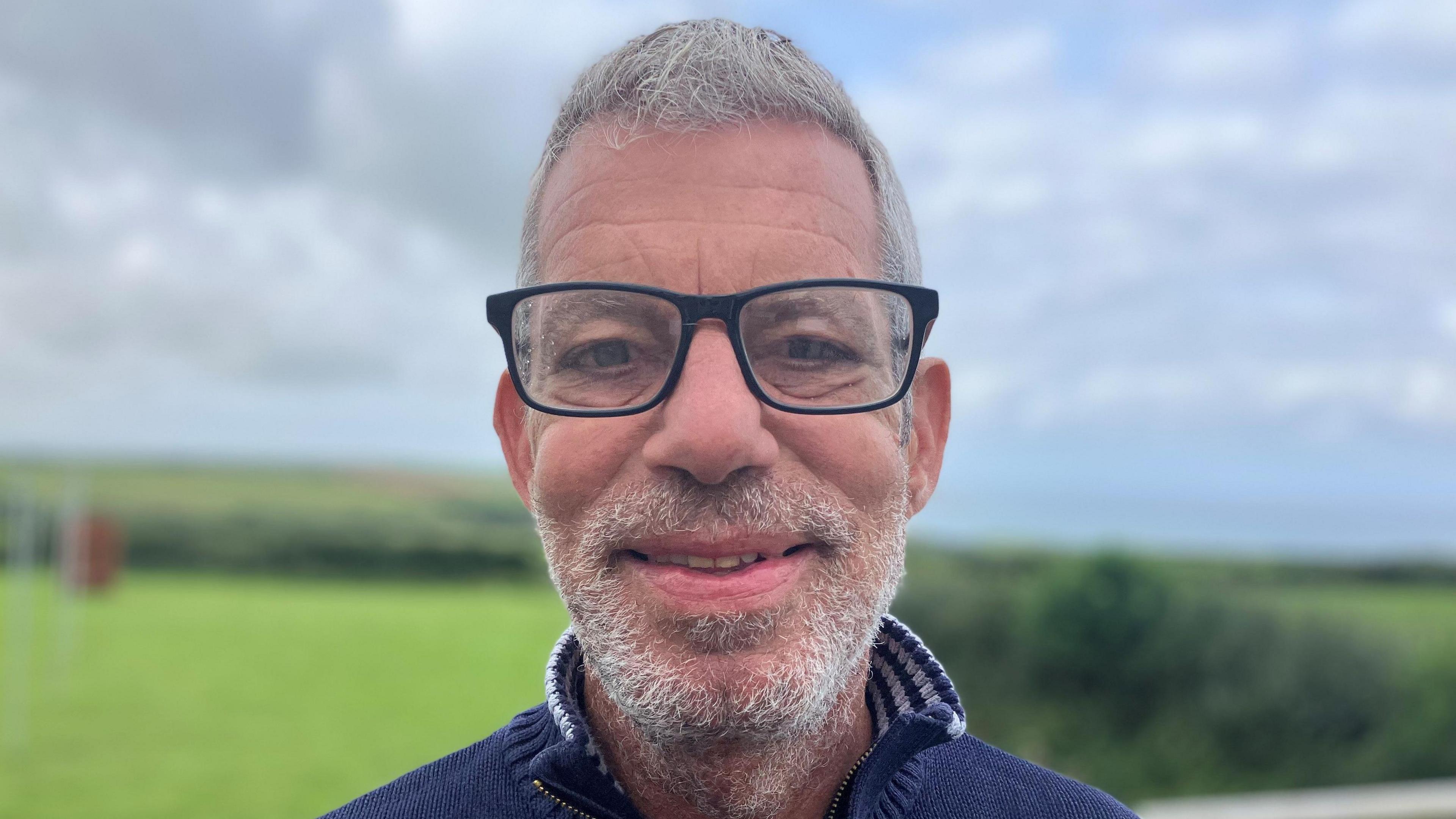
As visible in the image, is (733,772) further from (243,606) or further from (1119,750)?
(243,606)

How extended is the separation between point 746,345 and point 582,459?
0.35m

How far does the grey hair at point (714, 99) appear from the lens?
1.71 meters

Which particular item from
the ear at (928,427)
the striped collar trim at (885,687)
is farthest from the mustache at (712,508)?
the ear at (928,427)

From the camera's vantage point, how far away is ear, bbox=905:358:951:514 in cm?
199

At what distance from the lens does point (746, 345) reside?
1566mm

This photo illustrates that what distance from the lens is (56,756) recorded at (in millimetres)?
21141

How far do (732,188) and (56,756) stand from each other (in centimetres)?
2650

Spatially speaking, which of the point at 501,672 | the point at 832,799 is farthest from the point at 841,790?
the point at 501,672

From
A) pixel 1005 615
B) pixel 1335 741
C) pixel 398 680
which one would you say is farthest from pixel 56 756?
pixel 1335 741

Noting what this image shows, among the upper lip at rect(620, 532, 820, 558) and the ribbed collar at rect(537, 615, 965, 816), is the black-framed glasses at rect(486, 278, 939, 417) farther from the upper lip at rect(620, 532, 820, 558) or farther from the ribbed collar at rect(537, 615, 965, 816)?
the ribbed collar at rect(537, 615, 965, 816)

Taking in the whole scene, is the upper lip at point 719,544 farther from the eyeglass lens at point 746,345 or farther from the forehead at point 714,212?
the forehead at point 714,212

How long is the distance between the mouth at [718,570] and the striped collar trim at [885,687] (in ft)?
1.08

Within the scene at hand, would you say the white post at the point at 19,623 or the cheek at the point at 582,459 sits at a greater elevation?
the cheek at the point at 582,459

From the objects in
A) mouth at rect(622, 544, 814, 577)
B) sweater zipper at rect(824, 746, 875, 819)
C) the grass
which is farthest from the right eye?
→ the grass
